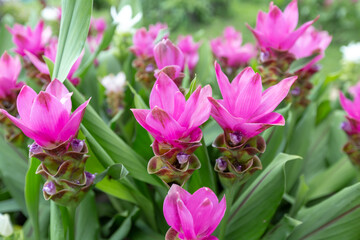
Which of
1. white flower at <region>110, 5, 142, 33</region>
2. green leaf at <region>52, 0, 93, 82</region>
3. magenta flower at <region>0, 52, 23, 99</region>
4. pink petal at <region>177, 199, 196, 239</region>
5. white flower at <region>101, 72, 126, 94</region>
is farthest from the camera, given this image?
white flower at <region>110, 5, 142, 33</region>

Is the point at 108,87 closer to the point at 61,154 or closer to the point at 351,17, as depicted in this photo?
the point at 61,154

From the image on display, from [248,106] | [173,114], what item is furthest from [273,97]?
[173,114]

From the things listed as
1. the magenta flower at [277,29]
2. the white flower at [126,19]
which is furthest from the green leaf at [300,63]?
the white flower at [126,19]

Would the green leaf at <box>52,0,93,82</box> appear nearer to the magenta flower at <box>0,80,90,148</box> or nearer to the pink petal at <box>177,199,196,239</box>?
the magenta flower at <box>0,80,90,148</box>

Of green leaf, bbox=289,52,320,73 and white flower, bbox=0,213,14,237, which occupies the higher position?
green leaf, bbox=289,52,320,73

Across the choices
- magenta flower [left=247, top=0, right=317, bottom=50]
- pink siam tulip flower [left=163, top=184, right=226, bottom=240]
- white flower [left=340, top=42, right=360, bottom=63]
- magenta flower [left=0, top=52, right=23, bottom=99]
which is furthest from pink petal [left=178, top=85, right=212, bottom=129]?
white flower [left=340, top=42, right=360, bottom=63]

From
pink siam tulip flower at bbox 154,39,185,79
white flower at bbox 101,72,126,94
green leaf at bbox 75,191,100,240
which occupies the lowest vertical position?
green leaf at bbox 75,191,100,240

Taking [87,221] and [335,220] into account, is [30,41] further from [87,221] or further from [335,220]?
[335,220]
